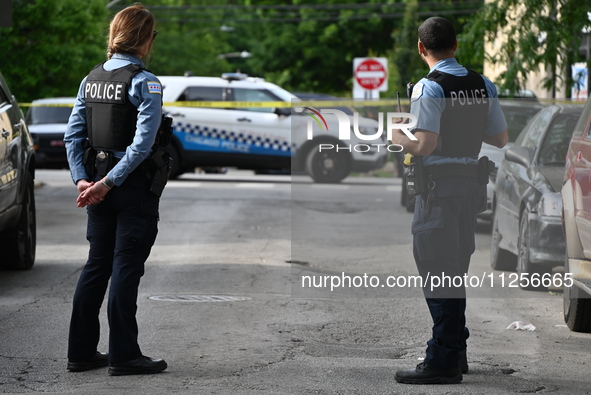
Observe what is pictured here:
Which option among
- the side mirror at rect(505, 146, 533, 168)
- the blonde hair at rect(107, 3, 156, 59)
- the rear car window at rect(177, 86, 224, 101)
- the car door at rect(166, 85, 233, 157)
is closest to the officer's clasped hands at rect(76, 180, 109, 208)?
the blonde hair at rect(107, 3, 156, 59)

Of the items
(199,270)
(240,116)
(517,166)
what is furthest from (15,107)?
(240,116)

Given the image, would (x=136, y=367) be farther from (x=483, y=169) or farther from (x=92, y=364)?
(x=483, y=169)

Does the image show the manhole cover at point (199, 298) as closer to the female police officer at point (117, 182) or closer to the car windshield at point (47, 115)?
the female police officer at point (117, 182)

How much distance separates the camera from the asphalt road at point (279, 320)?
5922 millimetres

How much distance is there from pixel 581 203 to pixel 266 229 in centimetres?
754

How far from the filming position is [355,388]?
5.73 metres

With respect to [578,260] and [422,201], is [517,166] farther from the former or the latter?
[422,201]

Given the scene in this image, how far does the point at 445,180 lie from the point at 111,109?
174 centimetres

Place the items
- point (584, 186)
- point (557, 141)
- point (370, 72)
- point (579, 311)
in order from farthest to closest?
point (370, 72) < point (557, 141) < point (579, 311) < point (584, 186)

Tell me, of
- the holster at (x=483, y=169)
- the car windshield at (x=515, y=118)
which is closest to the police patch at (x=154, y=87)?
the holster at (x=483, y=169)

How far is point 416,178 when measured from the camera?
6000mm

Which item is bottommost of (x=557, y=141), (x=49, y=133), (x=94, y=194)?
(x=49, y=133)

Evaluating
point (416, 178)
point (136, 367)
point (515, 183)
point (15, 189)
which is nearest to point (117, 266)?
point (136, 367)

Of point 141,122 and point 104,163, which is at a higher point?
point 141,122
